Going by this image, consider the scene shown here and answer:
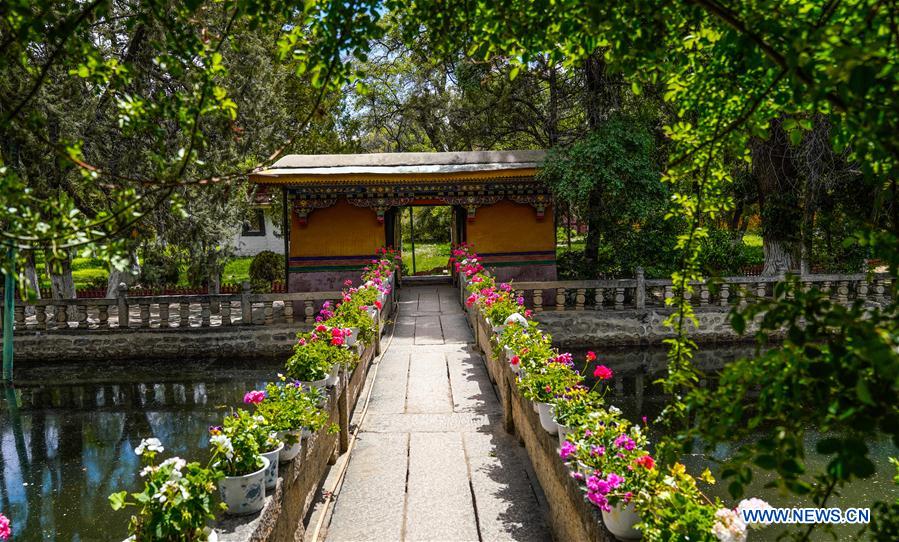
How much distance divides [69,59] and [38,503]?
7.55m

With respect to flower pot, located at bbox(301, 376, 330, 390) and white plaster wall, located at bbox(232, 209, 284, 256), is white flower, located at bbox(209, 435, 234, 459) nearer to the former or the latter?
flower pot, located at bbox(301, 376, 330, 390)

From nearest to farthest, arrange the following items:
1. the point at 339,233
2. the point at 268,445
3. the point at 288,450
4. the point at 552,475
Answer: the point at 268,445 → the point at 288,450 → the point at 552,475 → the point at 339,233

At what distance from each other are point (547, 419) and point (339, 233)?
1270 centimetres

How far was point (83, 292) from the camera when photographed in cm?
1703

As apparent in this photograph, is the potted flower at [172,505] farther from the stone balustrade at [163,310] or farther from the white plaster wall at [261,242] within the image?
the white plaster wall at [261,242]

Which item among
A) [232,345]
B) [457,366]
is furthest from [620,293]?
[232,345]

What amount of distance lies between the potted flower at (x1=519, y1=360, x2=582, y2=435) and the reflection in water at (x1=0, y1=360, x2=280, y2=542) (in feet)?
17.3

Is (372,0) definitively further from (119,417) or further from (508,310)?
(119,417)

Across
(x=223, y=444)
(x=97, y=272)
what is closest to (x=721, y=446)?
(x=223, y=444)

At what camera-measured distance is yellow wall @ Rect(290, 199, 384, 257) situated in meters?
17.3

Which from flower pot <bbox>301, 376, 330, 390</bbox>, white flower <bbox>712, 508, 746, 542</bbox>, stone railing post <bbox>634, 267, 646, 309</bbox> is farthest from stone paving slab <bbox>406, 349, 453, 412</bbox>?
stone railing post <bbox>634, 267, 646, 309</bbox>

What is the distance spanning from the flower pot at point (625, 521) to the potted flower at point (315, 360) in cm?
342

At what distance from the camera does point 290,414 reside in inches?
190

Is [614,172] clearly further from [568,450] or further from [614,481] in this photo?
[614,481]
